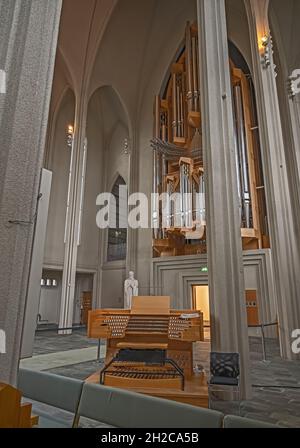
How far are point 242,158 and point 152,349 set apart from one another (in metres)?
7.08

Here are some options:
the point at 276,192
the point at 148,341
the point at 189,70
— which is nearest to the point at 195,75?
the point at 189,70

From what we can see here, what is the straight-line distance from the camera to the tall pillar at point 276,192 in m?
6.26

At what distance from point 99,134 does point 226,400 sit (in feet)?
43.1

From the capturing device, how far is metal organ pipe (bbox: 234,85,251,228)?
8.69 m

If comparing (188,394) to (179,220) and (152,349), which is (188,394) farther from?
(179,220)

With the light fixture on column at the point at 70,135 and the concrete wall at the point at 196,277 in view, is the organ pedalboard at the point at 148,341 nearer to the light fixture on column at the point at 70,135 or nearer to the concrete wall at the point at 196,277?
the concrete wall at the point at 196,277

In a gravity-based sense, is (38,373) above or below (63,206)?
below

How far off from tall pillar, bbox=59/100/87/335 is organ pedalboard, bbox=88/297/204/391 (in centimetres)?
579

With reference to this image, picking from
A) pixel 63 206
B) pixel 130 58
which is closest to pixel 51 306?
pixel 63 206

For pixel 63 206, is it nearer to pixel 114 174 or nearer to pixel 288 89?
pixel 114 174

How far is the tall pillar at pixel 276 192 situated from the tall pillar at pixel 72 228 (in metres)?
6.48

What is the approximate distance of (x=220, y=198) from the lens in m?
4.20

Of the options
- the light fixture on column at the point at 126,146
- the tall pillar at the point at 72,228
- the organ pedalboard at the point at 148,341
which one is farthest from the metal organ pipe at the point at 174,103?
the organ pedalboard at the point at 148,341

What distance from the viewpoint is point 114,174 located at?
14.0 m
